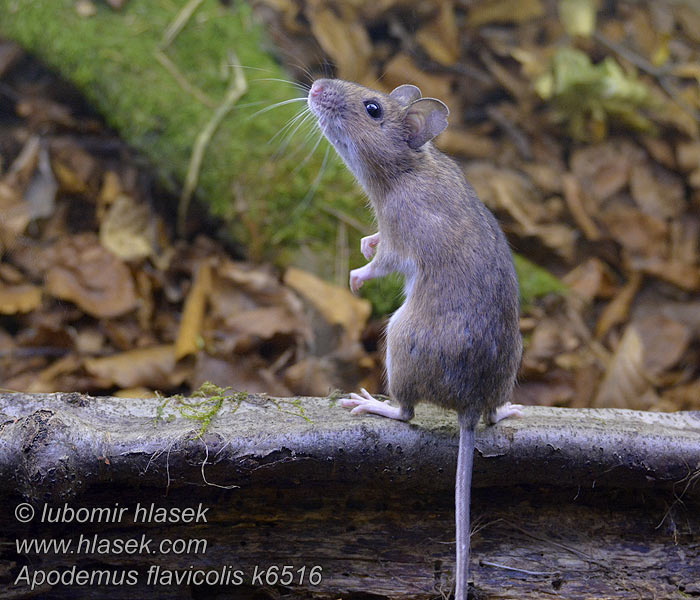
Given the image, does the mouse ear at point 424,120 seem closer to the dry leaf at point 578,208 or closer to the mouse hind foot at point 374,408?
the mouse hind foot at point 374,408

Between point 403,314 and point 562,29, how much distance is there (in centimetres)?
442

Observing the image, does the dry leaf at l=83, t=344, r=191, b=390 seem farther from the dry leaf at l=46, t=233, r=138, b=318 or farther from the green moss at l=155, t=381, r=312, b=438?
the green moss at l=155, t=381, r=312, b=438

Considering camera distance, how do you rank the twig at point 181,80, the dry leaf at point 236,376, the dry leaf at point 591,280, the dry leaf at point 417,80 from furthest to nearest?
the dry leaf at point 417,80
the dry leaf at point 591,280
the twig at point 181,80
the dry leaf at point 236,376

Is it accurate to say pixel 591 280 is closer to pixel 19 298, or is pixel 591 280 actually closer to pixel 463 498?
pixel 463 498

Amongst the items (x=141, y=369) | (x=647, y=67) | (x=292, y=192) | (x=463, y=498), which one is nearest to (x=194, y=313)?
(x=141, y=369)

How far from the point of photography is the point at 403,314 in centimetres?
290

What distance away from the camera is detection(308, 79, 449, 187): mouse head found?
317 cm

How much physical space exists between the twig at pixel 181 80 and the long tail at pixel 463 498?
3023 millimetres

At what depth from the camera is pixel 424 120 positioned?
3.12 metres

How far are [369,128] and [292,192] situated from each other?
1411 mm

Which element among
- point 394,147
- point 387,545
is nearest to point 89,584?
point 387,545

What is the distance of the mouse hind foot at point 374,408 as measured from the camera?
9.38 feet

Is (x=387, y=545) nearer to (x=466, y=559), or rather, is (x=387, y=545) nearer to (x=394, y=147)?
(x=466, y=559)

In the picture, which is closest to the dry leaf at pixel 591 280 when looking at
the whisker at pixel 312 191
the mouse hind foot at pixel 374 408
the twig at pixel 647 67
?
the whisker at pixel 312 191
